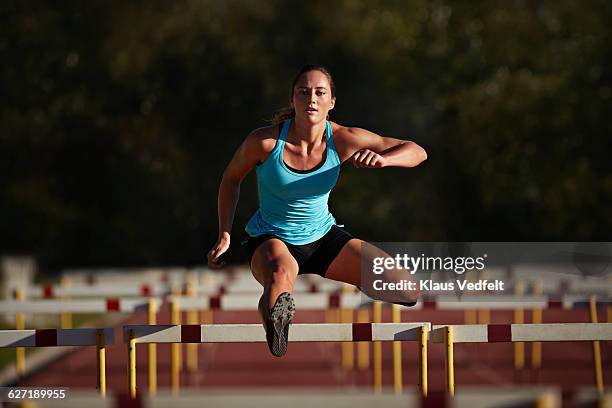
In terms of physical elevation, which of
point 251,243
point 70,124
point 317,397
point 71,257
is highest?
point 70,124

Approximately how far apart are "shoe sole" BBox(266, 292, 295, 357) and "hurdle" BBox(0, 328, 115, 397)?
120 cm

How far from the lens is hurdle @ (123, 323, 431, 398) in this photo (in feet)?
21.5

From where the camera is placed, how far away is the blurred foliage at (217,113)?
30844 millimetres

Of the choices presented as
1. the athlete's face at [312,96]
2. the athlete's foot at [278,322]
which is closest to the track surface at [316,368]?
the athlete's face at [312,96]

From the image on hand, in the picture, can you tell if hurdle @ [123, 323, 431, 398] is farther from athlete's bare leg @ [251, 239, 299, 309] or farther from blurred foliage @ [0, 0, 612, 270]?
blurred foliage @ [0, 0, 612, 270]

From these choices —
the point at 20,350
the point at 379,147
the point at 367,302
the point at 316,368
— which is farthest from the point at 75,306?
the point at 316,368

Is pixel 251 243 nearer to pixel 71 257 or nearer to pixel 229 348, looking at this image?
pixel 229 348

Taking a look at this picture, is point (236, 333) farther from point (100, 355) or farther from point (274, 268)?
point (100, 355)

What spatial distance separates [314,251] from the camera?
6.79 meters

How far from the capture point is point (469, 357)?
46.7 ft

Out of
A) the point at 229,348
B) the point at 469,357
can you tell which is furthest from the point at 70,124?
the point at 469,357

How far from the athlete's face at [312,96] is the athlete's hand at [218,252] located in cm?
81

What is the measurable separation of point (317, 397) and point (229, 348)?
11.9 m

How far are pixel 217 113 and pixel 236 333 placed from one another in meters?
27.3
